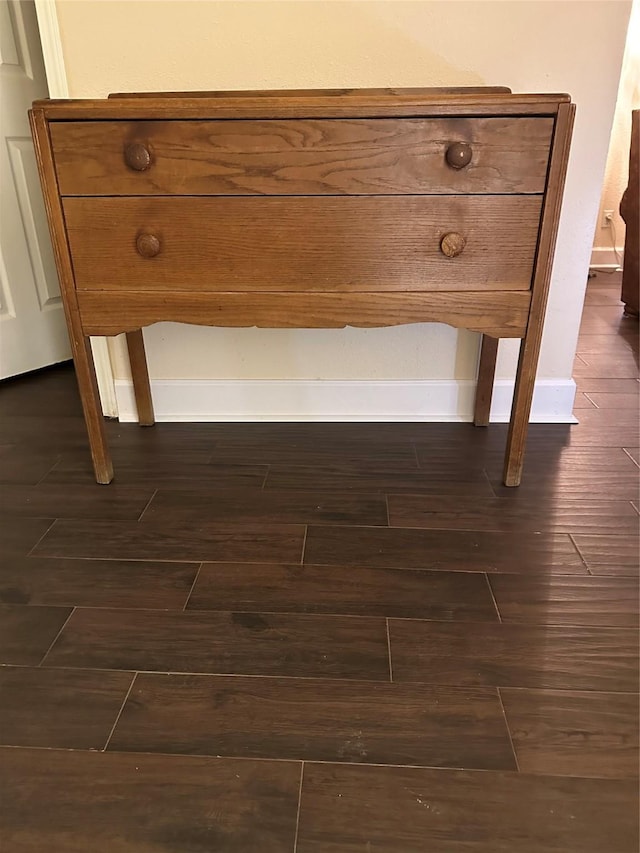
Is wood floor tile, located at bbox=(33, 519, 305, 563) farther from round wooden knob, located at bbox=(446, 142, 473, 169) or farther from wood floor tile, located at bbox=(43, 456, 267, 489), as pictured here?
round wooden knob, located at bbox=(446, 142, 473, 169)

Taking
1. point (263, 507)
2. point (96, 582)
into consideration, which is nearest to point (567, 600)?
point (263, 507)

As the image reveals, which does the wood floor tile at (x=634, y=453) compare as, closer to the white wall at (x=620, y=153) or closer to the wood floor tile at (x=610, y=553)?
the wood floor tile at (x=610, y=553)

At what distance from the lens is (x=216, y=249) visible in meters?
1.25

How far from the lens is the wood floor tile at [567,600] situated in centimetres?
107

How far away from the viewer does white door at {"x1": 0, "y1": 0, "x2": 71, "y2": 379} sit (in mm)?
1967

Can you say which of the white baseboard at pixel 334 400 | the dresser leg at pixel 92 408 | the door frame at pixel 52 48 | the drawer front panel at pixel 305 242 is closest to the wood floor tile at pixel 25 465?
the dresser leg at pixel 92 408

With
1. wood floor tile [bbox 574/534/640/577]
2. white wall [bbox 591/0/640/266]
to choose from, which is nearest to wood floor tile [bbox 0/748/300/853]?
wood floor tile [bbox 574/534/640/577]

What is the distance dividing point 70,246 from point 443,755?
1136 mm

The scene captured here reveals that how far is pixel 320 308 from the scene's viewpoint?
1.29m

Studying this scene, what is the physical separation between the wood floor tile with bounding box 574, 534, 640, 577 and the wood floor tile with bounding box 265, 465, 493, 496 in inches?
9.8

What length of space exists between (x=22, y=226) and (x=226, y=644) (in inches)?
68.6

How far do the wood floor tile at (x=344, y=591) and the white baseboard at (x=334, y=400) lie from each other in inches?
26.8

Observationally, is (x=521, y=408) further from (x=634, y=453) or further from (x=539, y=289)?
(x=634, y=453)

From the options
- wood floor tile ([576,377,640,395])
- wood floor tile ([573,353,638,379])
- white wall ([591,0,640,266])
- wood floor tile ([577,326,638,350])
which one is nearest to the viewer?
wood floor tile ([576,377,640,395])
